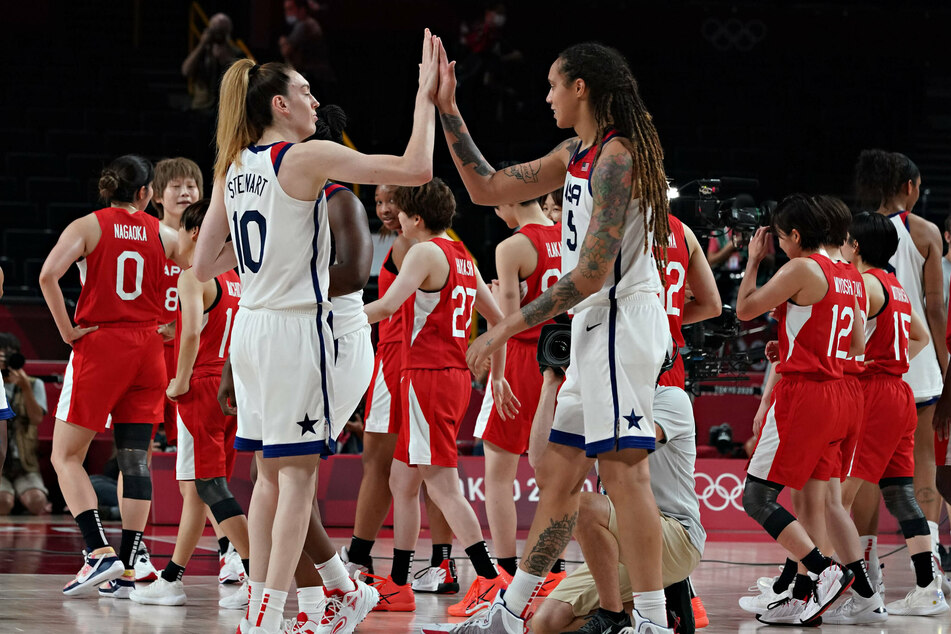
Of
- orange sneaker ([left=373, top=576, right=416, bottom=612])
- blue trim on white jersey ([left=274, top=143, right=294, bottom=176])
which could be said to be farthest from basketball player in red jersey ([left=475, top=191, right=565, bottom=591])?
blue trim on white jersey ([left=274, top=143, right=294, bottom=176])

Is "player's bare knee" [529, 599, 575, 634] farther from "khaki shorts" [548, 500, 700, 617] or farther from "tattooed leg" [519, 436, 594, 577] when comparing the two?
"tattooed leg" [519, 436, 594, 577]

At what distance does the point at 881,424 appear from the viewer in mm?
6207

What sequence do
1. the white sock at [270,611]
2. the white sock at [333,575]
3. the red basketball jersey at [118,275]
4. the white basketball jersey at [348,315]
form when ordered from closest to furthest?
1. the white sock at [270,611]
2. the white sock at [333,575]
3. the white basketball jersey at [348,315]
4. the red basketball jersey at [118,275]

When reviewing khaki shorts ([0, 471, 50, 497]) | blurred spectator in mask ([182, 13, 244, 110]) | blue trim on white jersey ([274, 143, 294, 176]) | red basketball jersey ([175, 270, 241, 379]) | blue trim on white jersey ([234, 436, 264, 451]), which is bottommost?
khaki shorts ([0, 471, 50, 497])

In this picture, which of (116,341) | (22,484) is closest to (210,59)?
(22,484)

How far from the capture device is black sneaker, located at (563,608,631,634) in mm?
4203

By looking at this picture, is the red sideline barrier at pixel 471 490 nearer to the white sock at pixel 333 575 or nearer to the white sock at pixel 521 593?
the white sock at pixel 333 575

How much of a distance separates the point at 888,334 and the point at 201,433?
3517 millimetres

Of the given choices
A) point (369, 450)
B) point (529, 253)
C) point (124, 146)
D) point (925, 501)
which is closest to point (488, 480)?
point (369, 450)

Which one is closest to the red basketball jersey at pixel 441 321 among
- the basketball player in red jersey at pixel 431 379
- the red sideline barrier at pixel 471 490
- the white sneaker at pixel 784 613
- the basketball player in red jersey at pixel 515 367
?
the basketball player in red jersey at pixel 431 379

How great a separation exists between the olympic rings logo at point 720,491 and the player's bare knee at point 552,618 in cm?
531

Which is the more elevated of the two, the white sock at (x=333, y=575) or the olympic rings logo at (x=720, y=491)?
the white sock at (x=333, y=575)

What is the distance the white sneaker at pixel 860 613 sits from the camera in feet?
18.4

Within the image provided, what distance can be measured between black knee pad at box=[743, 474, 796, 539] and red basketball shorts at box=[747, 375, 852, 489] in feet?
0.13
